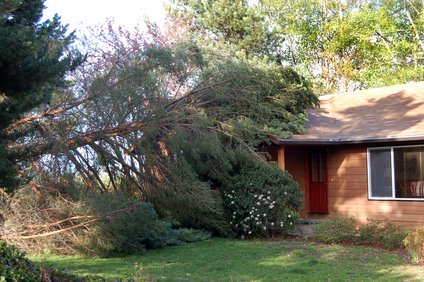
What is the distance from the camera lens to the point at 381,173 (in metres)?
10.1

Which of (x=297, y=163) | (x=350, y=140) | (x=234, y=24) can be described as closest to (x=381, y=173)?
(x=350, y=140)

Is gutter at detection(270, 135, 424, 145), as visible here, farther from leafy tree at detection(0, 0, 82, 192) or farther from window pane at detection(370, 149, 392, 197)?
leafy tree at detection(0, 0, 82, 192)

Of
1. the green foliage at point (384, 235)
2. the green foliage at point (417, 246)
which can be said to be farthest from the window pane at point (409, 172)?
the green foliage at point (417, 246)

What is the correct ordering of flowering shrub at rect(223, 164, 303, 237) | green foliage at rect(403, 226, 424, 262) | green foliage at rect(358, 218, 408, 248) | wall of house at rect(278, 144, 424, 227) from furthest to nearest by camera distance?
wall of house at rect(278, 144, 424, 227)
flowering shrub at rect(223, 164, 303, 237)
green foliage at rect(358, 218, 408, 248)
green foliage at rect(403, 226, 424, 262)

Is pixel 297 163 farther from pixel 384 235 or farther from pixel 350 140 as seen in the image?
pixel 384 235

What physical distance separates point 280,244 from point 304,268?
218 cm

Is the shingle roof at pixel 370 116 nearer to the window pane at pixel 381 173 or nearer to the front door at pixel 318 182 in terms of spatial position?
the window pane at pixel 381 173

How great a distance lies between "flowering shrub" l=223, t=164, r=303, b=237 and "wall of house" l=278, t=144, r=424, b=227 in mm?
1139

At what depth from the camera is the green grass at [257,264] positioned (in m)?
5.84

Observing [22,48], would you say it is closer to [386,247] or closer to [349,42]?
[386,247]

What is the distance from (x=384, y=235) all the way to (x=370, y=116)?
16.2 ft

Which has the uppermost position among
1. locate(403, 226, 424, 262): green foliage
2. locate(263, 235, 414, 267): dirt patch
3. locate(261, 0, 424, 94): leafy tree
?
locate(261, 0, 424, 94): leafy tree

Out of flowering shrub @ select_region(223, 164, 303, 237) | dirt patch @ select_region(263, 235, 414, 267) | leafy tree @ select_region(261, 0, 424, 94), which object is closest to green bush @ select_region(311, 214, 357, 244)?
dirt patch @ select_region(263, 235, 414, 267)

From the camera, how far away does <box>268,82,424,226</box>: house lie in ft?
31.7
